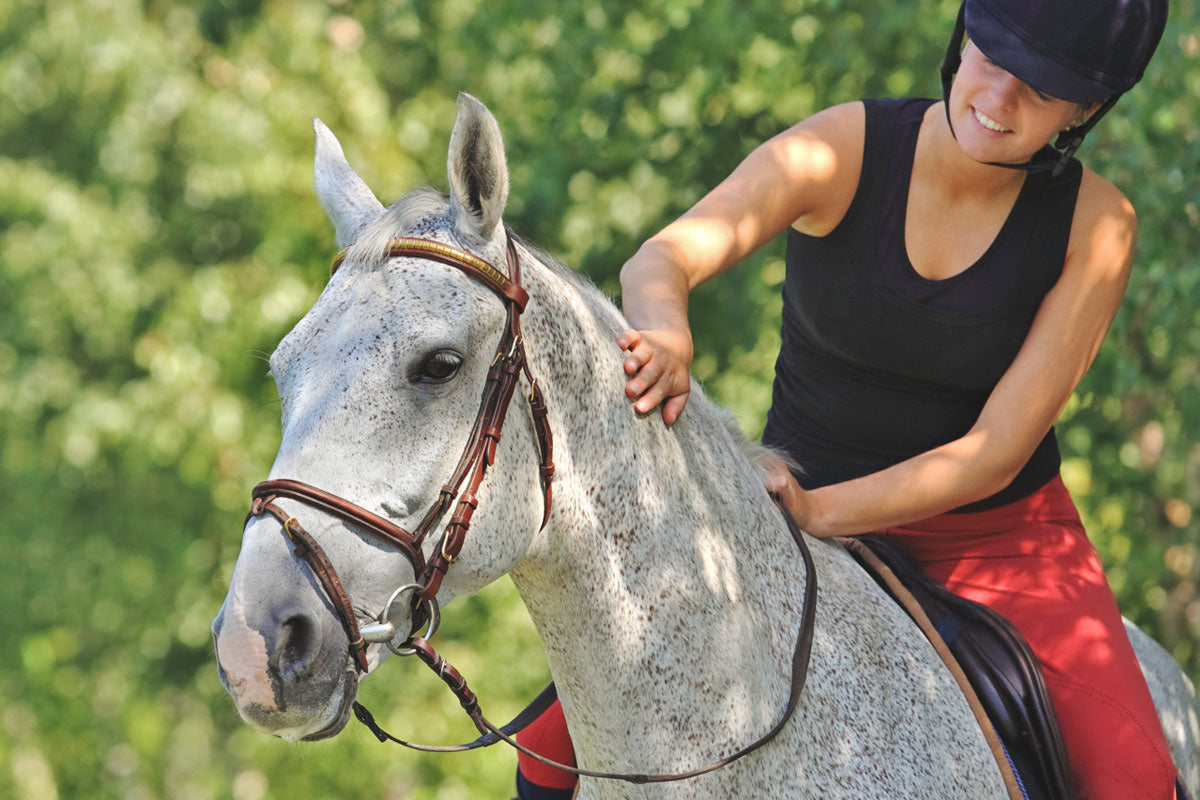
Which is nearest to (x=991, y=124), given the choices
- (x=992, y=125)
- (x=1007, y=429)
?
(x=992, y=125)

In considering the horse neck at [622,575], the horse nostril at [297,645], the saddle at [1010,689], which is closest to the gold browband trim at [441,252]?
the horse neck at [622,575]

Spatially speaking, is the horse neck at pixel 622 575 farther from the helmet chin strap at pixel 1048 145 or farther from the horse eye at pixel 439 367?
the helmet chin strap at pixel 1048 145

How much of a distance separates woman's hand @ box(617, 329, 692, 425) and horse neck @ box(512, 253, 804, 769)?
0.02 m

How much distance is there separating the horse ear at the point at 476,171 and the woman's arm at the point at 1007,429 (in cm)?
84

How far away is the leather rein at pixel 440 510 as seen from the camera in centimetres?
183

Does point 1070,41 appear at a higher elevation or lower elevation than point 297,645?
higher

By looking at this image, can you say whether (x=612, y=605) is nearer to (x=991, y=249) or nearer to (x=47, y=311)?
(x=991, y=249)

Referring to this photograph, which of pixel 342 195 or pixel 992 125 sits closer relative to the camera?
pixel 342 195

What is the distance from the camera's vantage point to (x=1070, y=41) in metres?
2.41

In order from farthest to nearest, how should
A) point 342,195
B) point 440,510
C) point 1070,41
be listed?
1. point 1070,41
2. point 342,195
3. point 440,510

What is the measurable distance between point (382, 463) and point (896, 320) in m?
1.24

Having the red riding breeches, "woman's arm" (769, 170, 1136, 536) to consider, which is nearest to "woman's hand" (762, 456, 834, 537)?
"woman's arm" (769, 170, 1136, 536)

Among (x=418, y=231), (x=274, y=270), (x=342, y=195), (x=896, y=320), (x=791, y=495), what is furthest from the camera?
(x=274, y=270)

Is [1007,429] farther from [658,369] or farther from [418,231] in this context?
[418,231]
